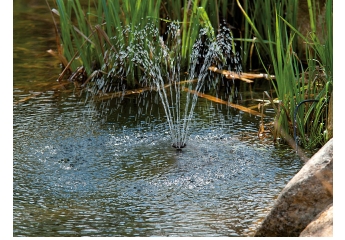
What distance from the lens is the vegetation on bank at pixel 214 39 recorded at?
385cm

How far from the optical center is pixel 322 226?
244 cm

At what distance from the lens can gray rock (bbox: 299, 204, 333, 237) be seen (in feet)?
7.86

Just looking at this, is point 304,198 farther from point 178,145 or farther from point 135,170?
point 178,145

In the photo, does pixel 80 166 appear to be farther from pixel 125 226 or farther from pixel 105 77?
pixel 105 77

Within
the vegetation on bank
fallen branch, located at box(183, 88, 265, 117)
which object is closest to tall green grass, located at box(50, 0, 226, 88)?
the vegetation on bank

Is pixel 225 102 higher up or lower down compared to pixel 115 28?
lower down

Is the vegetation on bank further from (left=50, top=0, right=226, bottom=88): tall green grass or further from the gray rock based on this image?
the gray rock

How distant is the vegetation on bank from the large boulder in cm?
114

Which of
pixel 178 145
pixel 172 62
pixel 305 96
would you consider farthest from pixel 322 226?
pixel 172 62

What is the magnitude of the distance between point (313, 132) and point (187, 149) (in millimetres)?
762

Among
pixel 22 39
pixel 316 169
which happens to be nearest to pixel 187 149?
pixel 316 169

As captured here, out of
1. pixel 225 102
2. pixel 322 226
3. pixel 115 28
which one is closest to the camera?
pixel 322 226

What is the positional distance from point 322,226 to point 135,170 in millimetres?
1315

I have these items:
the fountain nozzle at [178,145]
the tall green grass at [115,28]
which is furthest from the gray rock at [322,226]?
the tall green grass at [115,28]
